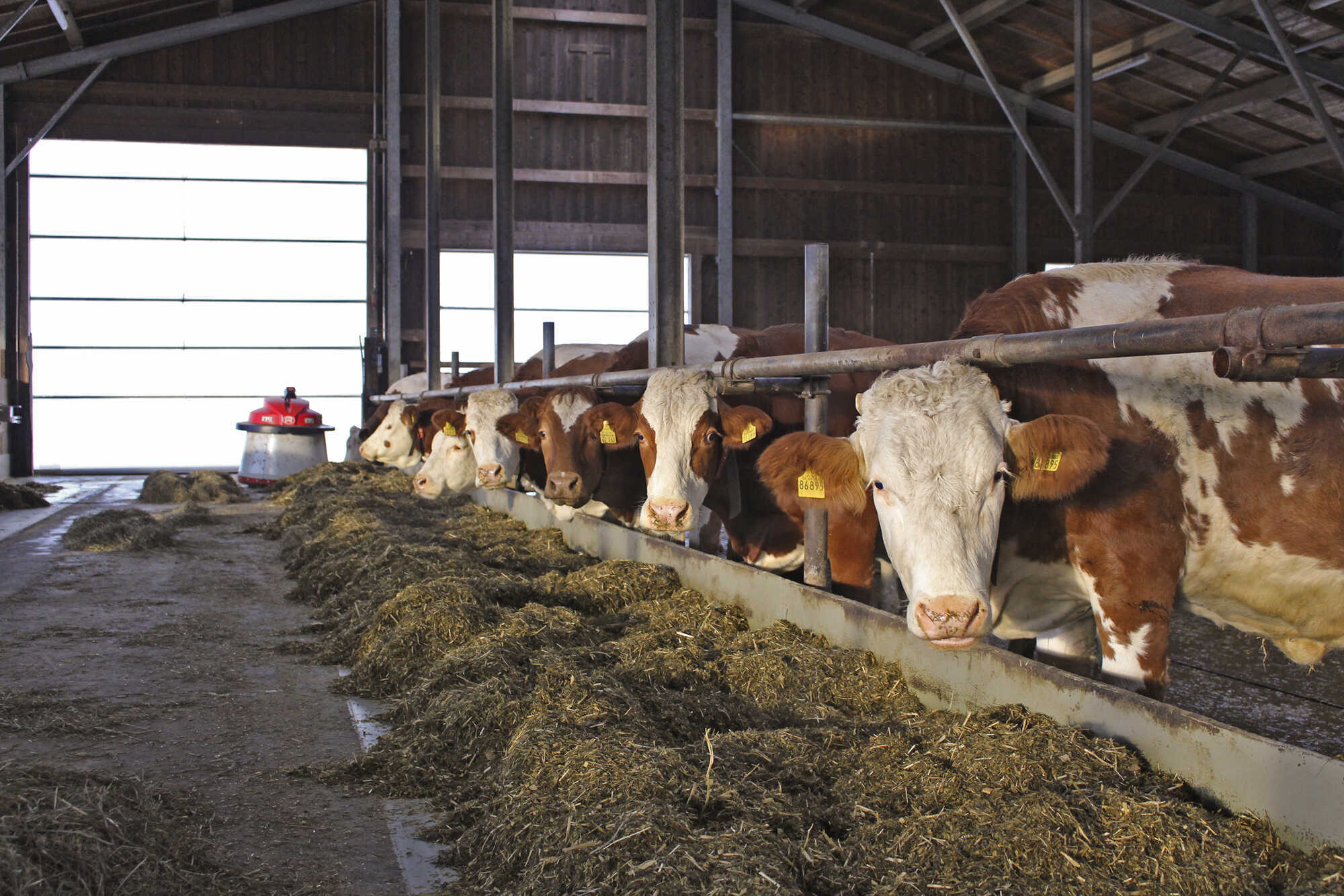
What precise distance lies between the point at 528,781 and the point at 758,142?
17973 mm

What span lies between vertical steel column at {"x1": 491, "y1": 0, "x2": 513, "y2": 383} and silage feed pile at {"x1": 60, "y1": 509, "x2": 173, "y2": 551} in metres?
3.46

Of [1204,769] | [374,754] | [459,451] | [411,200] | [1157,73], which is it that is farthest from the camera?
[411,200]

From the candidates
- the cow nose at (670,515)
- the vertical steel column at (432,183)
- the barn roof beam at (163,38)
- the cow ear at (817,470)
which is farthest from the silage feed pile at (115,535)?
the barn roof beam at (163,38)

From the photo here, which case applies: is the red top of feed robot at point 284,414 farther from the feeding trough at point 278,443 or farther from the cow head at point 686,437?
the cow head at point 686,437

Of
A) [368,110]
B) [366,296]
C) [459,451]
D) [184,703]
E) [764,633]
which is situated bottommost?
[184,703]

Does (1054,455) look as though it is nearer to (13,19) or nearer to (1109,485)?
(1109,485)

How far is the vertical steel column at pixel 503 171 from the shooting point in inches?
440

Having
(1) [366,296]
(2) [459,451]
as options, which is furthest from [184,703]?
(1) [366,296]

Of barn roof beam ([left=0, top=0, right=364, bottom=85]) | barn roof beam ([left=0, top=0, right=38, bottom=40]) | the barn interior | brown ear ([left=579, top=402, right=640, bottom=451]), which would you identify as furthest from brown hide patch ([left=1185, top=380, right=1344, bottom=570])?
barn roof beam ([left=0, top=0, right=364, bottom=85])

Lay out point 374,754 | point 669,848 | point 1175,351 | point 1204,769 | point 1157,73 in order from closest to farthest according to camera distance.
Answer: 1. point 669,848
2. point 1204,769
3. point 1175,351
4. point 374,754
5. point 1157,73

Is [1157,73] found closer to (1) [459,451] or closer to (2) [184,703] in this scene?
(1) [459,451]

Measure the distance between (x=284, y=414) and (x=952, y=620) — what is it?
14768 millimetres

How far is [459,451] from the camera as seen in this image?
955 cm

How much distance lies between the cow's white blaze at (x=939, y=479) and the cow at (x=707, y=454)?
1.15m
